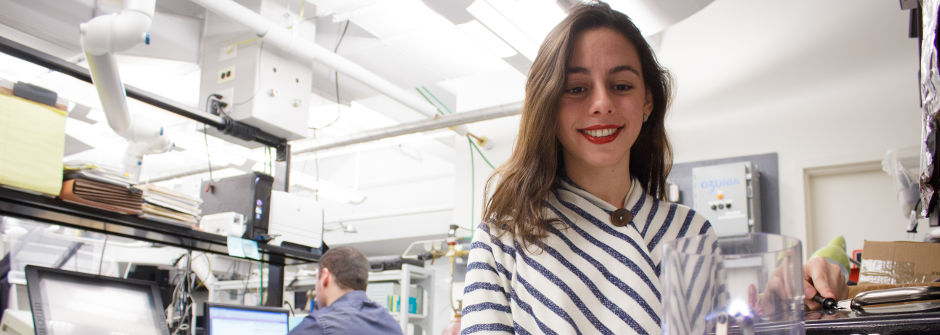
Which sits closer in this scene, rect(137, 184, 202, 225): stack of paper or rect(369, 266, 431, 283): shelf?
rect(137, 184, 202, 225): stack of paper

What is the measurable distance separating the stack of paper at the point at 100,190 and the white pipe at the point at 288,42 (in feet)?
4.54

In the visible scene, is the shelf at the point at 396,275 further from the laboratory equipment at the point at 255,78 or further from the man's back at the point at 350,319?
the laboratory equipment at the point at 255,78

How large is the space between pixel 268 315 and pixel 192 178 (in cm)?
599

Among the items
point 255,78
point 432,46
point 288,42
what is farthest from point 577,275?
point 432,46

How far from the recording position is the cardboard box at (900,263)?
1363mm

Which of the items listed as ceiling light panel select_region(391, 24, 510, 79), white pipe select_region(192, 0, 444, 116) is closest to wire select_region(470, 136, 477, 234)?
ceiling light panel select_region(391, 24, 510, 79)

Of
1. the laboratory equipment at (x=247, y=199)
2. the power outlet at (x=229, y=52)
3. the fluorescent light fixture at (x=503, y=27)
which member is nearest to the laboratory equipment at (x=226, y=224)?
the laboratory equipment at (x=247, y=199)

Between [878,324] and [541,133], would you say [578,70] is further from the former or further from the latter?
[878,324]

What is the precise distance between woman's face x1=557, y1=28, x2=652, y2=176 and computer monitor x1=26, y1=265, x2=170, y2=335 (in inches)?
65.8

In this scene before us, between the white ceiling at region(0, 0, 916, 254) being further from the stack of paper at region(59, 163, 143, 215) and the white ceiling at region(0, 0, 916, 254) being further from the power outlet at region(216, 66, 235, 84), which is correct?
the stack of paper at region(59, 163, 143, 215)

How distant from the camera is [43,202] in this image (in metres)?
1.87

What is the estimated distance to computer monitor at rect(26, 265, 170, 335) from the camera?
1.95 metres

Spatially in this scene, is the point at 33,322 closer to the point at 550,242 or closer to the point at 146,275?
the point at 550,242

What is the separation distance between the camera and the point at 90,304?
2105 millimetres
